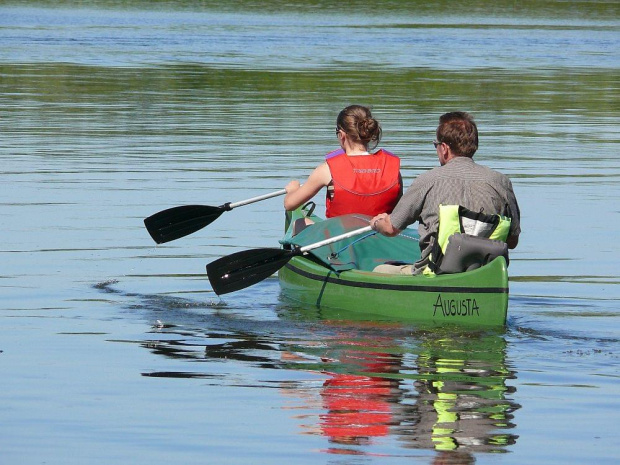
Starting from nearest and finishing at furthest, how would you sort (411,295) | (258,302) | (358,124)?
(411,295), (358,124), (258,302)

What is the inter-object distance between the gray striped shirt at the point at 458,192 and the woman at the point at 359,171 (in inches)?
40.1

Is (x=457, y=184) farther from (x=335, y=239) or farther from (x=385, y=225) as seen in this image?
(x=335, y=239)

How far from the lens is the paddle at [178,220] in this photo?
11.2m

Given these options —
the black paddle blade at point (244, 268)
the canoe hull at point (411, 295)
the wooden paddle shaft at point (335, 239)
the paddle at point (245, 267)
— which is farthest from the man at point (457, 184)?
the black paddle blade at point (244, 268)

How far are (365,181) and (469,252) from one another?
138 cm

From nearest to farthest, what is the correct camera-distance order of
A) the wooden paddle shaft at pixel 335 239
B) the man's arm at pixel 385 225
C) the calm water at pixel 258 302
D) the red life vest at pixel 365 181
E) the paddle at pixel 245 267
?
the calm water at pixel 258 302
the man's arm at pixel 385 225
the wooden paddle shaft at pixel 335 239
the red life vest at pixel 365 181
the paddle at pixel 245 267

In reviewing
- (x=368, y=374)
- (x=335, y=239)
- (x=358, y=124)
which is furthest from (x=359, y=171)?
(x=368, y=374)

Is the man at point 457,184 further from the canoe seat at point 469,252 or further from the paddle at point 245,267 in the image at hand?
the paddle at point 245,267

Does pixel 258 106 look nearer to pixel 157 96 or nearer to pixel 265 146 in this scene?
pixel 157 96

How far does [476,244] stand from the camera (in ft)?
26.6

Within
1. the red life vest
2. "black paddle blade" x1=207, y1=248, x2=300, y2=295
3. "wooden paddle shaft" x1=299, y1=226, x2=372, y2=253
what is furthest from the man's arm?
"black paddle blade" x1=207, y1=248, x2=300, y2=295

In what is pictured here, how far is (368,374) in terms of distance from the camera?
23.9 ft

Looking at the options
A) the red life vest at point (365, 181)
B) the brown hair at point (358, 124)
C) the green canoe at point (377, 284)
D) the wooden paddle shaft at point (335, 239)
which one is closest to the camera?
the green canoe at point (377, 284)

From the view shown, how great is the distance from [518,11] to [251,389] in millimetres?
62019
